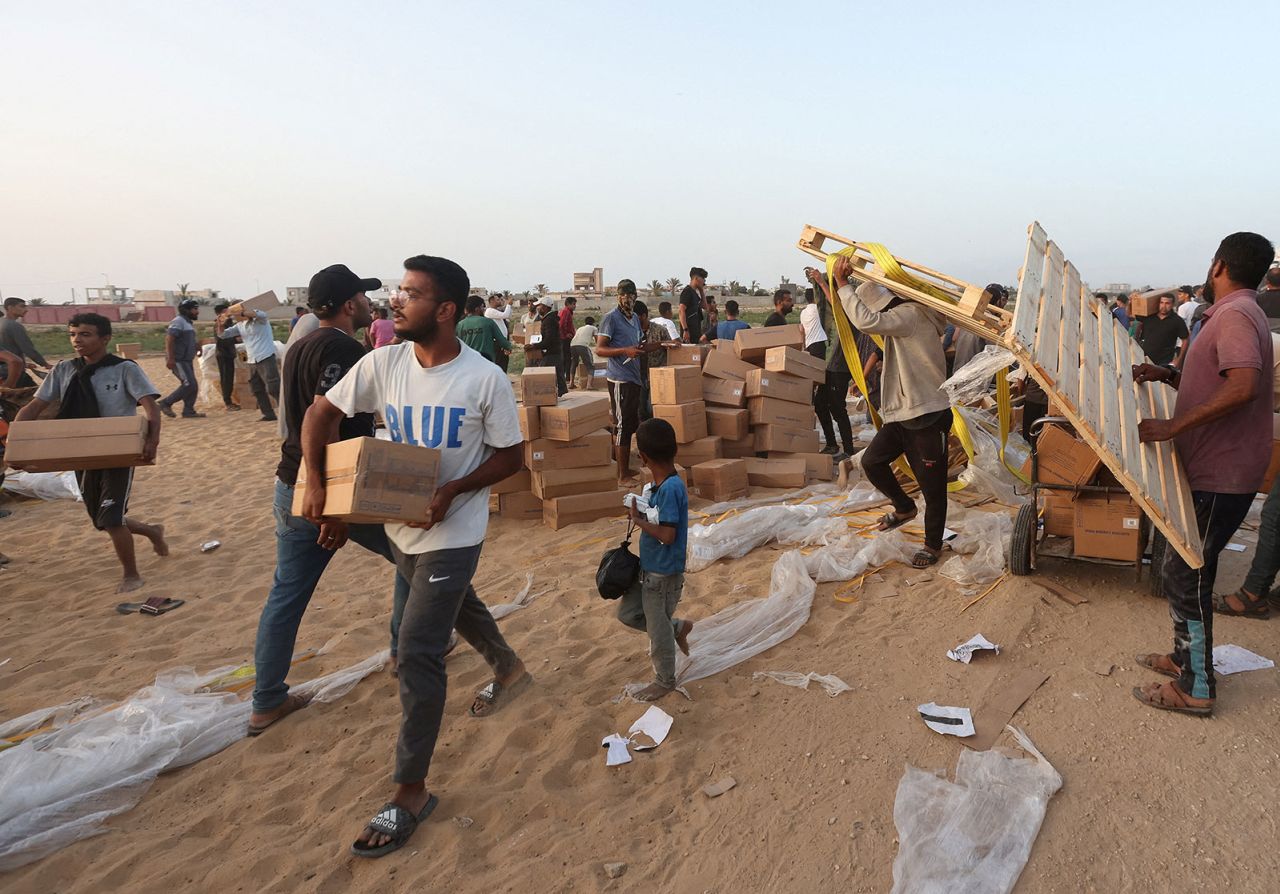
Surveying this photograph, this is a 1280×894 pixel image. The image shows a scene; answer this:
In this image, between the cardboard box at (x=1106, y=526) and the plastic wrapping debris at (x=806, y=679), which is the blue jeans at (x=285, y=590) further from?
the cardboard box at (x=1106, y=526)

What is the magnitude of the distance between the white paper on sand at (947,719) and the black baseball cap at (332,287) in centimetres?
323

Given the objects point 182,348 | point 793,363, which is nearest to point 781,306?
point 793,363

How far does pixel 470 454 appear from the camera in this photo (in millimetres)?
2666

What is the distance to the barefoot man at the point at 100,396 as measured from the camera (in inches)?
183

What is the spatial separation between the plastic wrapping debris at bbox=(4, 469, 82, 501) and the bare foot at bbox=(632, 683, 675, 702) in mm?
7524

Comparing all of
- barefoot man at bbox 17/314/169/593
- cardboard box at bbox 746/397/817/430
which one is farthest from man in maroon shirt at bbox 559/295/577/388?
barefoot man at bbox 17/314/169/593

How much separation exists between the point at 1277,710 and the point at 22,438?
665 centimetres

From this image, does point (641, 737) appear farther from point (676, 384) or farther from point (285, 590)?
point (676, 384)

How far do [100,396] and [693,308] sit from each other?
6985 mm

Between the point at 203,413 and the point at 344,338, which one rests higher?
the point at 344,338

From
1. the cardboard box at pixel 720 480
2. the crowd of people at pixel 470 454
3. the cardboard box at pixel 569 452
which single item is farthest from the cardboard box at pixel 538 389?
the crowd of people at pixel 470 454

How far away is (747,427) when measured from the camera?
7.53m

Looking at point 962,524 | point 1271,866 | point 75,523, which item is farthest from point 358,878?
point 75,523

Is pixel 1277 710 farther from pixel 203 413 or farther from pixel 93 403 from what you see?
pixel 203 413
